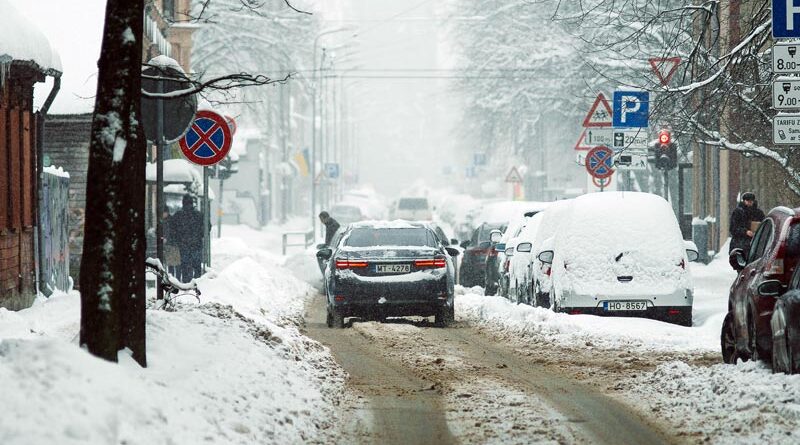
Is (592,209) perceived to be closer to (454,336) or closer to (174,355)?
(454,336)

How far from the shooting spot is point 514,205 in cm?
3528

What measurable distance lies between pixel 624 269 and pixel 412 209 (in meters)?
49.7

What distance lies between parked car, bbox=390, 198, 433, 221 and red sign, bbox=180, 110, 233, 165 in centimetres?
4874

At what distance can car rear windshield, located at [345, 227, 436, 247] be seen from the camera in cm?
1945

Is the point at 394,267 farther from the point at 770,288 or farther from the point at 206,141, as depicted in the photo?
the point at 770,288

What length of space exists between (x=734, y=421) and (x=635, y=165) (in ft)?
48.6

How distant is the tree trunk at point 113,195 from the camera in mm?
8523

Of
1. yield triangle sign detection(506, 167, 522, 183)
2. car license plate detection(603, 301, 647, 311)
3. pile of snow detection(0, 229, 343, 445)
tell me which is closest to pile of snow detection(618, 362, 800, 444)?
pile of snow detection(0, 229, 343, 445)

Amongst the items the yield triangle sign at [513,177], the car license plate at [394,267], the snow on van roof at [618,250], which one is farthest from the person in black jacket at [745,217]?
the yield triangle sign at [513,177]

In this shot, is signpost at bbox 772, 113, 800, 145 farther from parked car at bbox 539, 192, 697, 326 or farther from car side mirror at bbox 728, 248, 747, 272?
parked car at bbox 539, 192, 697, 326

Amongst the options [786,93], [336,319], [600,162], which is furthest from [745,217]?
[786,93]

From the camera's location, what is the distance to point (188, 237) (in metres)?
25.7

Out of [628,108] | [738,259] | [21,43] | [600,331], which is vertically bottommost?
[600,331]

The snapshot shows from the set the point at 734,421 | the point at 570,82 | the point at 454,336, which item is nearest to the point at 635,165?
the point at 454,336
